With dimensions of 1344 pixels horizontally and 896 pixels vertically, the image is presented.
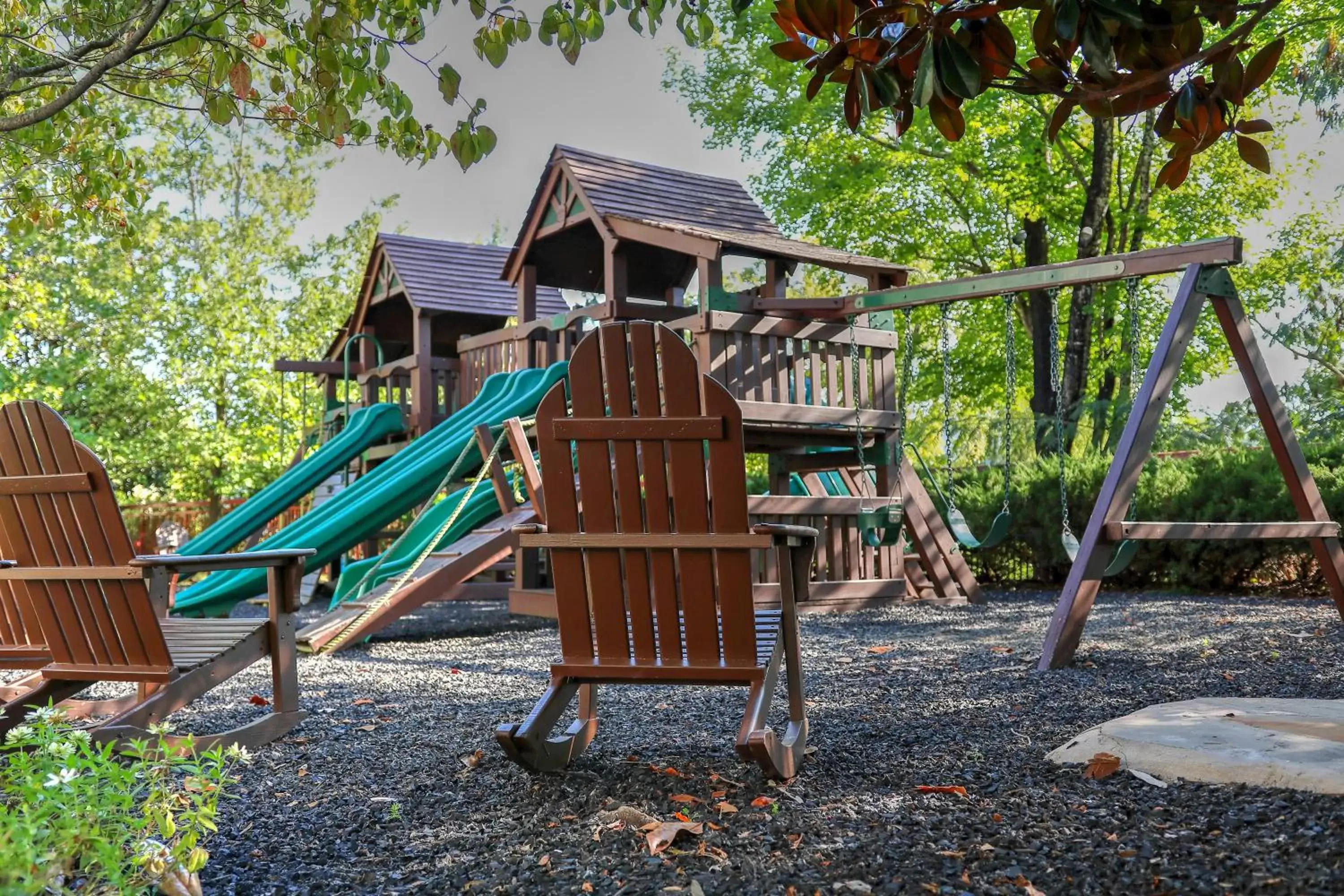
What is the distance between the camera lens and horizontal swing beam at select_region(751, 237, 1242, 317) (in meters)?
6.02

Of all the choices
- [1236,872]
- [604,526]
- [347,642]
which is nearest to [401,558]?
[347,642]

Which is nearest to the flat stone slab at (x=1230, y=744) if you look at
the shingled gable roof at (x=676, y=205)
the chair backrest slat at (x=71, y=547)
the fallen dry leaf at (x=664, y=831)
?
the fallen dry leaf at (x=664, y=831)

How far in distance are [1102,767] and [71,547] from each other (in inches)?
133

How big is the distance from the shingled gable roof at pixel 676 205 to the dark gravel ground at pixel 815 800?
15.3ft

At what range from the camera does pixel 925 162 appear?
20.6 metres

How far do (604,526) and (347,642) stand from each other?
4.51 meters

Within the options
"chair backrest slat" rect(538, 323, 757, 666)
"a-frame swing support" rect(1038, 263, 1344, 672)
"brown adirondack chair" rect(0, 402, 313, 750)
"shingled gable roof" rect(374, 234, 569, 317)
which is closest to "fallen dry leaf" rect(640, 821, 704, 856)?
"chair backrest slat" rect(538, 323, 757, 666)

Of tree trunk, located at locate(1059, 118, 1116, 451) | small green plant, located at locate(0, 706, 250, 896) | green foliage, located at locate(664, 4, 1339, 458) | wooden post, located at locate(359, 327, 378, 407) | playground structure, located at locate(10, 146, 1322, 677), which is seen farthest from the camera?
green foliage, located at locate(664, 4, 1339, 458)

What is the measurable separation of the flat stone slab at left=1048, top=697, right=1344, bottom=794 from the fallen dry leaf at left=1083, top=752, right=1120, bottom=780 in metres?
0.03

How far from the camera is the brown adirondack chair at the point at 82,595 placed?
150 inches

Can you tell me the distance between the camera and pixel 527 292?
1194 centimetres

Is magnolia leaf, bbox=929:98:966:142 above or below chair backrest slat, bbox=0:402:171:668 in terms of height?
above

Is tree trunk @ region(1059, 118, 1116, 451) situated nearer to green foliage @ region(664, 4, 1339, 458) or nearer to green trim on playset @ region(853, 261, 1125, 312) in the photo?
green foliage @ region(664, 4, 1339, 458)

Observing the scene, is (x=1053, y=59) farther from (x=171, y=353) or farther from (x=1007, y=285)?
(x=171, y=353)
